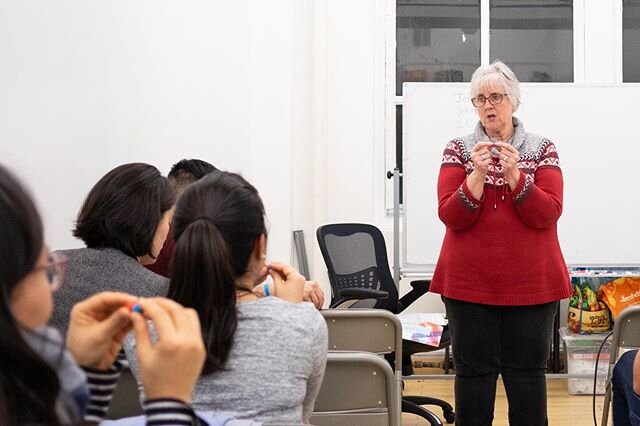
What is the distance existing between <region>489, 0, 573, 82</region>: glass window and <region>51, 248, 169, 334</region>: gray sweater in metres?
4.28

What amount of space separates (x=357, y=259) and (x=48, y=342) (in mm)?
3570

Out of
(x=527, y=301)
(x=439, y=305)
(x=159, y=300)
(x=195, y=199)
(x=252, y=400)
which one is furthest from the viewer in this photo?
(x=439, y=305)

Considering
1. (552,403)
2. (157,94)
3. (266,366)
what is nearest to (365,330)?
(266,366)

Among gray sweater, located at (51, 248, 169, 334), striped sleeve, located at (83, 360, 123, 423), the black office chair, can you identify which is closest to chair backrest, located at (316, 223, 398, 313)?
the black office chair

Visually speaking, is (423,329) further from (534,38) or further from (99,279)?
(534,38)

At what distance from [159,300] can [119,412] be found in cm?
101

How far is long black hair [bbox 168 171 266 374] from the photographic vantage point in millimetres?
1393

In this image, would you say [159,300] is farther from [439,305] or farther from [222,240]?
[439,305]

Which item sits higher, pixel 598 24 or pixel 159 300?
pixel 598 24

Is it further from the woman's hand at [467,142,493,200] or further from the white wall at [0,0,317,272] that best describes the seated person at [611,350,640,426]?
the white wall at [0,0,317,272]

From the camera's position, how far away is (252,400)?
1378 millimetres

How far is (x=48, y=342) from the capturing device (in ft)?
2.46

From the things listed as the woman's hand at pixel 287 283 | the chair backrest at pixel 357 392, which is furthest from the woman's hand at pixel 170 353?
the chair backrest at pixel 357 392

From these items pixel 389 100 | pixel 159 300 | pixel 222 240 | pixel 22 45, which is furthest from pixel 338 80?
pixel 159 300
